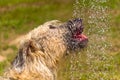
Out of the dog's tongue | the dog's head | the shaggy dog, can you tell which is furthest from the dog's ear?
the dog's tongue

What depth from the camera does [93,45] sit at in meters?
10.6

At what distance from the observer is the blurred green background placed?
15945 millimetres

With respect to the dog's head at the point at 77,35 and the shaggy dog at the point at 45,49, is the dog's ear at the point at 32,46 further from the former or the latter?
the dog's head at the point at 77,35

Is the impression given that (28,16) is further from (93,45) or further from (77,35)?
(77,35)

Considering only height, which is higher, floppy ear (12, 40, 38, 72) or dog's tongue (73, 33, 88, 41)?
dog's tongue (73, 33, 88, 41)

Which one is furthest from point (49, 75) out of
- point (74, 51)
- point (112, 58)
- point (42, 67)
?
point (112, 58)

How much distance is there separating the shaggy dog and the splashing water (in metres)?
2.32

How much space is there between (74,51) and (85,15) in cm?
334

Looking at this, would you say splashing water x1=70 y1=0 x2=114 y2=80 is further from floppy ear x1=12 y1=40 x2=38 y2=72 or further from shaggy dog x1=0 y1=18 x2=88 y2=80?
floppy ear x1=12 y1=40 x2=38 y2=72

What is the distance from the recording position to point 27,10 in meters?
20.1

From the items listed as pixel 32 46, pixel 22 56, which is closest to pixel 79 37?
pixel 32 46

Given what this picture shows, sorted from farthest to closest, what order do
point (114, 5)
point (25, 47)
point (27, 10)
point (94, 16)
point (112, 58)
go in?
point (27, 10), point (114, 5), point (112, 58), point (94, 16), point (25, 47)

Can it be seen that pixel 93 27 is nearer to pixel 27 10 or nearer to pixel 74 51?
pixel 74 51

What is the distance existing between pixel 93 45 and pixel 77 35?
93.6 inches
